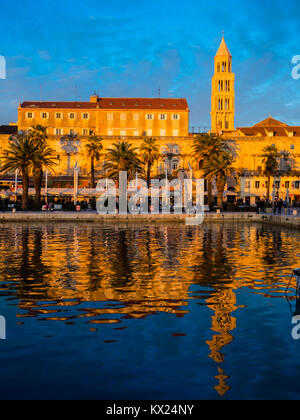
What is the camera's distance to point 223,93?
436ft

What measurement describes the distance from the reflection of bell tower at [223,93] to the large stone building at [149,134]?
3605cm

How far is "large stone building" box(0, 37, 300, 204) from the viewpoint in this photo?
86.3 meters

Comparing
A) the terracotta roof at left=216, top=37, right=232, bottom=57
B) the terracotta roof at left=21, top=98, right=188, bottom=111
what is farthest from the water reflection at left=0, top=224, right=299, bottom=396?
the terracotta roof at left=216, top=37, right=232, bottom=57

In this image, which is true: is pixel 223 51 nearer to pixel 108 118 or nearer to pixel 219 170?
pixel 108 118

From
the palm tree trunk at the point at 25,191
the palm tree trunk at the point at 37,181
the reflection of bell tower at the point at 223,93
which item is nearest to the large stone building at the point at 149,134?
the palm tree trunk at the point at 37,181

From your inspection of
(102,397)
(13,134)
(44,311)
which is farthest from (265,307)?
(13,134)

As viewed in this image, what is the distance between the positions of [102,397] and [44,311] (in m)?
5.18

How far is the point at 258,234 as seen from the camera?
35625 mm

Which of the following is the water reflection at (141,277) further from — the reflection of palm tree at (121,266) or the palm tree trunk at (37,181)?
the palm tree trunk at (37,181)

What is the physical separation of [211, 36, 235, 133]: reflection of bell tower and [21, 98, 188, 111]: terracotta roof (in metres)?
36.3

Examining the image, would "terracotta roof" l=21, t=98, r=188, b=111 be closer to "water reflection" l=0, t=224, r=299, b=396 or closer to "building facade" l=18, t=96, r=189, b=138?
"building facade" l=18, t=96, r=189, b=138

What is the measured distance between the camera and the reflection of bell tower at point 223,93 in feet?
433

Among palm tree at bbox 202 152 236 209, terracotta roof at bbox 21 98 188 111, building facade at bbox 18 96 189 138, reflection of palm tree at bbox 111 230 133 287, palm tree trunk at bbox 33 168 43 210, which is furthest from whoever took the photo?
terracotta roof at bbox 21 98 188 111

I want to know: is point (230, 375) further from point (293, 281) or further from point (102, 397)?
point (293, 281)
